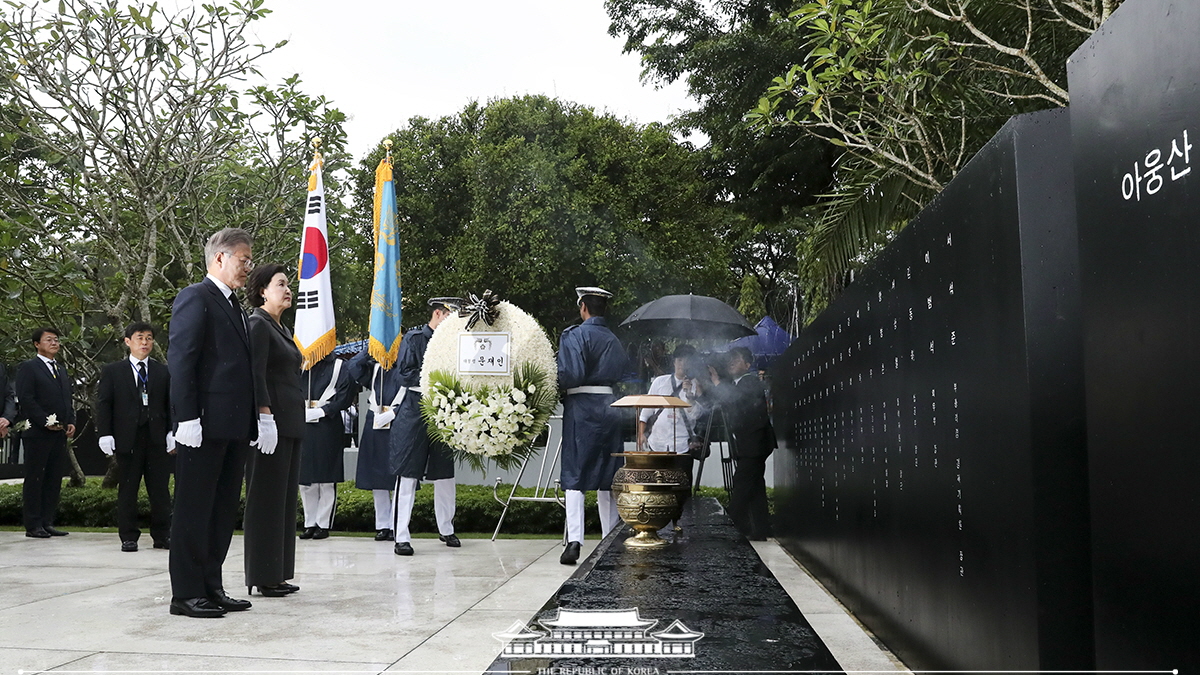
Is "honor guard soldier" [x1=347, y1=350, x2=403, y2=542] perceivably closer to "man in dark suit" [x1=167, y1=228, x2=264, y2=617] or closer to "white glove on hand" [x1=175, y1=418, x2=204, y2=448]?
"man in dark suit" [x1=167, y1=228, x2=264, y2=617]

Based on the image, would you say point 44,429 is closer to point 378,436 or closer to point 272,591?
point 378,436

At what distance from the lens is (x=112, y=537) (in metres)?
9.43

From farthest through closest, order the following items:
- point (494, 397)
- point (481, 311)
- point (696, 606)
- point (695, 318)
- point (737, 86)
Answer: point (737, 86) → point (695, 318) → point (481, 311) → point (494, 397) → point (696, 606)

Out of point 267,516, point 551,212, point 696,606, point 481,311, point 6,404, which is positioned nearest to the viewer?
point 696,606

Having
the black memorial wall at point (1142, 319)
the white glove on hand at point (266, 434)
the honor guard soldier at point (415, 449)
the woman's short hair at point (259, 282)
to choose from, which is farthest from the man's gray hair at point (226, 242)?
the black memorial wall at point (1142, 319)

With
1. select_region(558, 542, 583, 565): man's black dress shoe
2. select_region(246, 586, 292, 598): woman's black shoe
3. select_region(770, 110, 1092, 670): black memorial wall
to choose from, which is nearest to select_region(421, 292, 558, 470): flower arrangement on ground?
select_region(558, 542, 583, 565): man's black dress shoe

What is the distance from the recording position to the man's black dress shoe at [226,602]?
5.21 metres

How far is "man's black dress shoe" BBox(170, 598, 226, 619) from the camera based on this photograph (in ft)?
16.6

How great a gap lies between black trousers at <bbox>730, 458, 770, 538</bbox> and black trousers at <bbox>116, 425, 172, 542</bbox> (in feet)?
17.8

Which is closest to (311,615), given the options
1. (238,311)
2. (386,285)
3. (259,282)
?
(238,311)

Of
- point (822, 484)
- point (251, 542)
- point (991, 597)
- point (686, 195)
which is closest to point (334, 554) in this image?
point (251, 542)

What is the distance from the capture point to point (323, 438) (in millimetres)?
9375

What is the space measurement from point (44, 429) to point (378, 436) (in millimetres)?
3499

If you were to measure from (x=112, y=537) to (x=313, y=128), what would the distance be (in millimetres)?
5239
